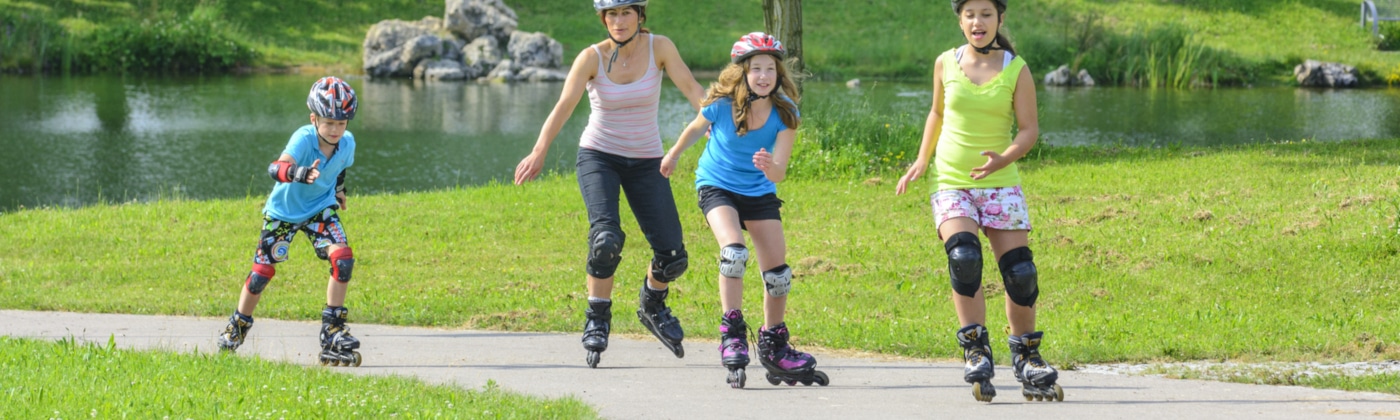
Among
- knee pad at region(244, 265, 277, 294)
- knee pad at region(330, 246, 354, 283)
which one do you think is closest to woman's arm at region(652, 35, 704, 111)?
knee pad at region(330, 246, 354, 283)

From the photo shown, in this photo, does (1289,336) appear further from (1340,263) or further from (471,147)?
(471,147)

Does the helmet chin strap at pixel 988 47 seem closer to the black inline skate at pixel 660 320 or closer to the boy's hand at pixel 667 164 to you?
the boy's hand at pixel 667 164

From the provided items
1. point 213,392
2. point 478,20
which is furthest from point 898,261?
point 478,20

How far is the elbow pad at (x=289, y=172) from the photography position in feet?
22.2

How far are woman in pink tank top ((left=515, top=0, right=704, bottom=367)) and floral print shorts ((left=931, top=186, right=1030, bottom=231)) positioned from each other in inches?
53.6

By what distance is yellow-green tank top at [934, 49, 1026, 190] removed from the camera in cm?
603

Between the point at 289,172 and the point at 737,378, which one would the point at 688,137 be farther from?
the point at 289,172

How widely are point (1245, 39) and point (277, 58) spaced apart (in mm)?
27130

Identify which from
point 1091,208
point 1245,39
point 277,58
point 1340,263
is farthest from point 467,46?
point 1340,263

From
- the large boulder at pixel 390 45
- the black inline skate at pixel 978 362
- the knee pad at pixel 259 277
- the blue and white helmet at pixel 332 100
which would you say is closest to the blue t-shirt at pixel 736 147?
the black inline skate at pixel 978 362

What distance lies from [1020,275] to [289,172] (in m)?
3.31

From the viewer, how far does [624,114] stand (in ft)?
22.7

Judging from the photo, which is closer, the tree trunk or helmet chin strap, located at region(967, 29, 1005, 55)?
helmet chin strap, located at region(967, 29, 1005, 55)

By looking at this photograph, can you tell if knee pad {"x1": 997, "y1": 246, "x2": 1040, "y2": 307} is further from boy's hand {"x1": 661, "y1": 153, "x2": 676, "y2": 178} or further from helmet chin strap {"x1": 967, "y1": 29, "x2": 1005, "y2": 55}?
boy's hand {"x1": 661, "y1": 153, "x2": 676, "y2": 178}
